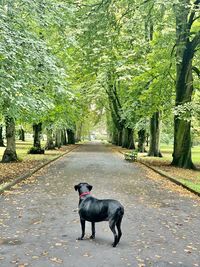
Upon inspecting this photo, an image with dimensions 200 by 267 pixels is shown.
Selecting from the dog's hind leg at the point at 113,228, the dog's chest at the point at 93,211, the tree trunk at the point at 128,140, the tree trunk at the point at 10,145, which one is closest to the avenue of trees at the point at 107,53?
the tree trunk at the point at 10,145

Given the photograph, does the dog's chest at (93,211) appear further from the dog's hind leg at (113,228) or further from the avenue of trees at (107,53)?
the avenue of trees at (107,53)

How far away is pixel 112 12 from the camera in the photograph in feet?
64.5

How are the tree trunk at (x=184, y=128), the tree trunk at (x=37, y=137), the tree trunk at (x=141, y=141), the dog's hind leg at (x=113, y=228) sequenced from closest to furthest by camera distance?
the dog's hind leg at (x=113, y=228)
the tree trunk at (x=184, y=128)
the tree trunk at (x=37, y=137)
the tree trunk at (x=141, y=141)

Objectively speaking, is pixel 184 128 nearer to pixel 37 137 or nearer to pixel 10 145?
pixel 10 145

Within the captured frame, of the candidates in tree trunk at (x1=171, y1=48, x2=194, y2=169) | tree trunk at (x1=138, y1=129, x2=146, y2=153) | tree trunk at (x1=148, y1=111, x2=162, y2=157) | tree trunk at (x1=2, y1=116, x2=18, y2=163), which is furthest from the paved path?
tree trunk at (x1=138, y1=129, x2=146, y2=153)

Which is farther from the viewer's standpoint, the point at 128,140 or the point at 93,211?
the point at 128,140

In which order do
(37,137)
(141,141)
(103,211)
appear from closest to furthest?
1. (103,211)
2. (37,137)
3. (141,141)

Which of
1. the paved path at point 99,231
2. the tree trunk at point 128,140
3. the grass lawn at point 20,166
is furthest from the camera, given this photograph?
the tree trunk at point 128,140

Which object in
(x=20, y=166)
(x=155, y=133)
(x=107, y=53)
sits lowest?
(x=20, y=166)

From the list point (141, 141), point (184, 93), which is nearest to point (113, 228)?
point (184, 93)

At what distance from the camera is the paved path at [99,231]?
609 cm

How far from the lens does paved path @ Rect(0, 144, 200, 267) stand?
609cm

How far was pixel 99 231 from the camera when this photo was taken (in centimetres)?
786

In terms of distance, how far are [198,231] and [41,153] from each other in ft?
84.6
